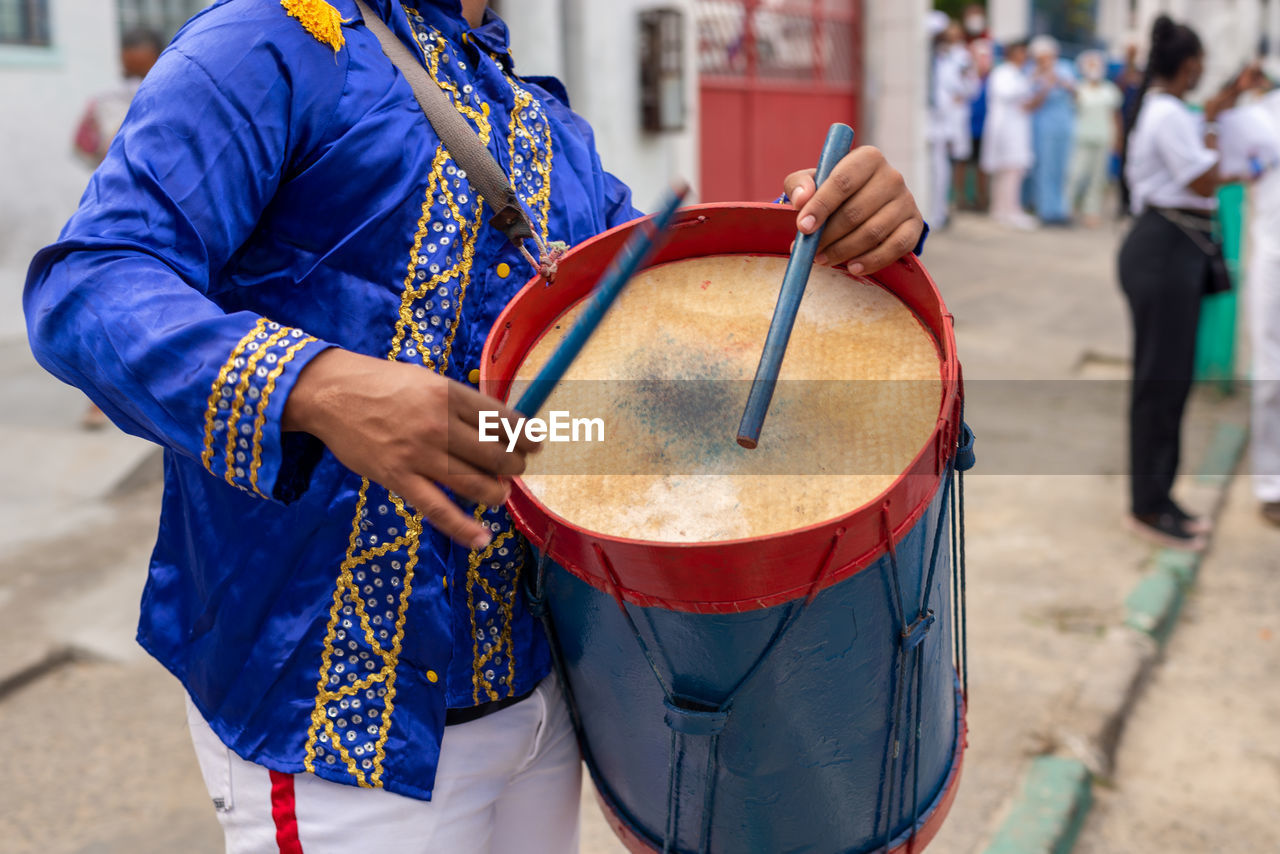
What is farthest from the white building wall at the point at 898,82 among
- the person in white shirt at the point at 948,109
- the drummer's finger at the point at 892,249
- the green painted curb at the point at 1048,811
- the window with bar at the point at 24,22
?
the drummer's finger at the point at 892,249

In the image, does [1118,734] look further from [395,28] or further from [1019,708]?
[395,28]

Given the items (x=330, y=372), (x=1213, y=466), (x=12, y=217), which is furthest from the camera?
(x=12, y=217)

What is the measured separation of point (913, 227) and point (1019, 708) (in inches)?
87.5

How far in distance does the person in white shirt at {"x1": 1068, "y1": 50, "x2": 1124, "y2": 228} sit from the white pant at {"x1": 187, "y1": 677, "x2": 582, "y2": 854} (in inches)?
500

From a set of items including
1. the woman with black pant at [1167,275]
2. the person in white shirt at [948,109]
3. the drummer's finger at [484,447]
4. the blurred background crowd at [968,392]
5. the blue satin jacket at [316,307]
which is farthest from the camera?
the person in white shirt at [948,109]

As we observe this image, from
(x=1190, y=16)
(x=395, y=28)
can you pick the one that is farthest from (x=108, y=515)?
(x=1190, y=16)

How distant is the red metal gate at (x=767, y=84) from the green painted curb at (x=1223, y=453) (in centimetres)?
365

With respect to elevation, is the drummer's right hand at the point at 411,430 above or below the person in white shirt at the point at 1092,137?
above

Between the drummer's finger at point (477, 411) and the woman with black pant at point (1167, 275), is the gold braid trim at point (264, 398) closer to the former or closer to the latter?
the drummer's finger at point (477, 411)

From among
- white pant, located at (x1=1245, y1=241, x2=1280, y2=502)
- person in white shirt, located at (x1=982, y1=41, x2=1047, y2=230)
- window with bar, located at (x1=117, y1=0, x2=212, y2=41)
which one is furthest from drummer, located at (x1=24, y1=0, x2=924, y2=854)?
person in white shirt, located at (x1=982, y1=41, x2=1047, y2=230)

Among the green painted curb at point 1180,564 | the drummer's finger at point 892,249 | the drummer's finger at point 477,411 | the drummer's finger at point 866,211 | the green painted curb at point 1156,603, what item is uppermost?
the drummer's finger at point 866,211

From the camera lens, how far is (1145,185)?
14.4 ft

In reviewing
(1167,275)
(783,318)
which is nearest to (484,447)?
(783,318)

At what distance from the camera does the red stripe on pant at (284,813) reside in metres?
1.21
